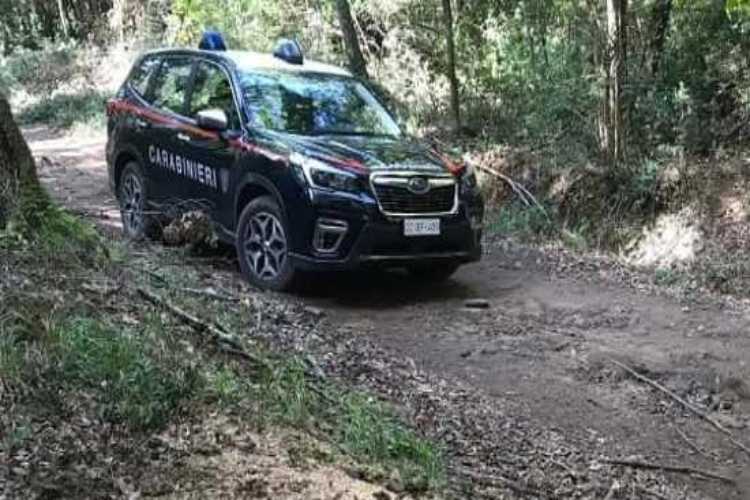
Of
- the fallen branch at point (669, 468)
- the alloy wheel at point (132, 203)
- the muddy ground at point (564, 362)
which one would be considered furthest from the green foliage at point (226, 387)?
the alloy wheel at point (132, 203)

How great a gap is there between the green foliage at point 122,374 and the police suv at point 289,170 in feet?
9.99

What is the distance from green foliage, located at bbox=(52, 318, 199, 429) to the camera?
379 centimetres

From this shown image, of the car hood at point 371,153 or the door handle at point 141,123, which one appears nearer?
the car hood at point 371,153

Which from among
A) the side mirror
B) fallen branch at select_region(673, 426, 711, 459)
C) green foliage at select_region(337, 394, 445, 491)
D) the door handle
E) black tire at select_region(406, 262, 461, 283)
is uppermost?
the side mirror

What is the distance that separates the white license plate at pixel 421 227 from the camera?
23.6 feet

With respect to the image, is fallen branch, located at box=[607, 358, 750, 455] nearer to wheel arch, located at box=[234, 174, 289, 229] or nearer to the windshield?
wheel arch, located at box=[234, 174, 289, 229]

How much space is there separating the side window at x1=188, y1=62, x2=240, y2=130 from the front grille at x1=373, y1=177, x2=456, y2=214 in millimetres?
1490

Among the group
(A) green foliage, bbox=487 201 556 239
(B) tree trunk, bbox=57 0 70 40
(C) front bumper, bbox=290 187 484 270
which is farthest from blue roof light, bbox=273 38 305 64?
(B) tree trunk, bbox=57 0 70 40

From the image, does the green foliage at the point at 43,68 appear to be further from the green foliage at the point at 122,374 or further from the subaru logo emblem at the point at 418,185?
the green foliage at the point at 122,374

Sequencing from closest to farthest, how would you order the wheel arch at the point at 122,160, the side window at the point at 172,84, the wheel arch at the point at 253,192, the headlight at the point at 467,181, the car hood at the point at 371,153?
the car hood at the point at 371,153 → the wheel arch at the point at 253,192 → the headlight at the point at 467,181 → the side window at the point at 172,84 → the wheel arch at the point at 122,160

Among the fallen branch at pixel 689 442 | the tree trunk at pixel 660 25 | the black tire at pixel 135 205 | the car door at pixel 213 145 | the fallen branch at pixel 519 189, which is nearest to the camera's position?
the fallen branch at pixel 689 442

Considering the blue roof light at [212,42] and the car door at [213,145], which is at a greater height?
the blue roof light at [212,42]

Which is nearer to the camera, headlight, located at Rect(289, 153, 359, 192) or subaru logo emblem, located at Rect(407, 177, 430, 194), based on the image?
headlight, located at Rect(289, 153, 359, 192)

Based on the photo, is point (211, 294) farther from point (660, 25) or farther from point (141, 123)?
point (660, 25)
